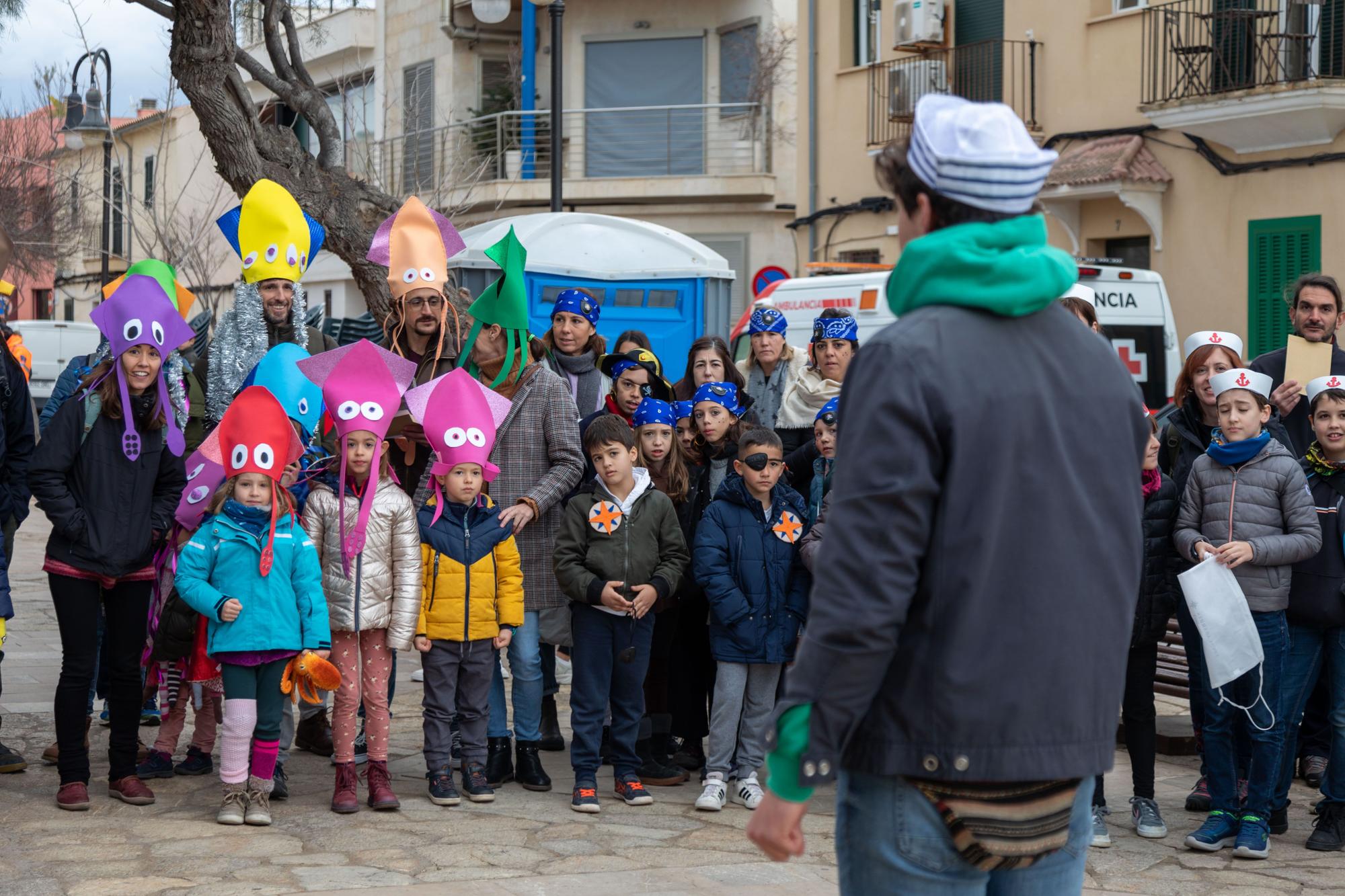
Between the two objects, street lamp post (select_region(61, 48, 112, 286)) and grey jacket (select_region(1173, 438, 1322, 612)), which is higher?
street lamp post (select_region(61, 48, 112, 286))

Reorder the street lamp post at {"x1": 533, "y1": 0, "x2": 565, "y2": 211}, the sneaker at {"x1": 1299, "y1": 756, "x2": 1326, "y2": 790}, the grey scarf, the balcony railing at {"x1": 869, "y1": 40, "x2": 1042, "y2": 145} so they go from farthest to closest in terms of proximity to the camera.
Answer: the balcony railing at {"x1": 869, "y1": 40, "x2": 1042, "y2": 145}, the street lamp post at {"x1": 533, "y1": 0, "x2": 565, "y2": 211}, the grey scarf, the sneaker at {"x1": 1299, "y1": 756, "x2": 1326, "y2": 790}

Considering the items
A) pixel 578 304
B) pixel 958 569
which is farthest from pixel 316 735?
pixel 958 569

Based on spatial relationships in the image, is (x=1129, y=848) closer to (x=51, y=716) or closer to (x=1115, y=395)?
(x=1115, y=395)

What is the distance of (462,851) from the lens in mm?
5828

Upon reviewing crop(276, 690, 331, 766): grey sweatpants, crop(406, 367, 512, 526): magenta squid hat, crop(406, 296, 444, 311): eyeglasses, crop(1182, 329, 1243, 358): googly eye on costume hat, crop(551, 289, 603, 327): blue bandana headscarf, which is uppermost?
crop(551, 289, 603, 327): blue bandana headscarf

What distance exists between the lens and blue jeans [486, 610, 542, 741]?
6938 mm

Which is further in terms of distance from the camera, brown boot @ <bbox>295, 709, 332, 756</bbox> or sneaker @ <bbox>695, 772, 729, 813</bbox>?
brown boot @ <bbox>295, 709, 332, 756</bbox>

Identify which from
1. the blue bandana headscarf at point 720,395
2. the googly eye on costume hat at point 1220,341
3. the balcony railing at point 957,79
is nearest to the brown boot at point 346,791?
the blue bandana headscarf at point 720,395

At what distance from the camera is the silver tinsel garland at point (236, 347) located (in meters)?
6.92

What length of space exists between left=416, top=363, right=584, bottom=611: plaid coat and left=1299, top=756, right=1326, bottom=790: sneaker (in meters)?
3.43

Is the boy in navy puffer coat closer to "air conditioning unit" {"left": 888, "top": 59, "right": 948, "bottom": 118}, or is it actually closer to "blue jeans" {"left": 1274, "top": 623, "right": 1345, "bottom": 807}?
"blue jeans" {"left": 1274, "top": 623, "right": 1345, "bottom": 807}

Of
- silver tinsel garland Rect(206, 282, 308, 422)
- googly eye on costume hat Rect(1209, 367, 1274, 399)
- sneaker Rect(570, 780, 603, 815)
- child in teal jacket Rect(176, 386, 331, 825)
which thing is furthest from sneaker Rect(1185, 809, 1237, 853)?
silver tinsel garland Rect(206, 282, 308, 422)

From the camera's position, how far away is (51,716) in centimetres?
814

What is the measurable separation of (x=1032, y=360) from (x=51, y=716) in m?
6.74
